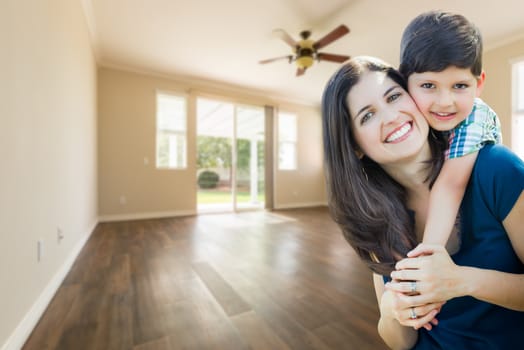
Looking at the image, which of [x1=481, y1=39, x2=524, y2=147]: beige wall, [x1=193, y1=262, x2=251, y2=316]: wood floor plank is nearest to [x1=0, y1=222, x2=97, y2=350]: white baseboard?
[x1=193, y1=262, x2=251, y2=316]: wood floor plank

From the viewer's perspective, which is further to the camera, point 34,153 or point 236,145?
point 236,145

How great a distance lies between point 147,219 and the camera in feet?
14.3

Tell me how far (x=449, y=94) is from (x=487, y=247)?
0.31m

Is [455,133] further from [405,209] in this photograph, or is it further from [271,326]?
[271,326]

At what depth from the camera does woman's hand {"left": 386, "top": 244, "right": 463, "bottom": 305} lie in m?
0.39

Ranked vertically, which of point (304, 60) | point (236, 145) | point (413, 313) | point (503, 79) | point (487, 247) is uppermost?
point (304, 60)

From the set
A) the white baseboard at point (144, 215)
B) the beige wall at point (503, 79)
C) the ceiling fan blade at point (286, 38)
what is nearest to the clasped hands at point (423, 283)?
the ceiling fan blade at point (286, 38)

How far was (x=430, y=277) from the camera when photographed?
39cm

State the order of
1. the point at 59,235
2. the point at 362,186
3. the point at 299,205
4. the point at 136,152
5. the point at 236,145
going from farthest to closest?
the point at 299,205 → the point at 236,145 → the point at 136,152 → the point at 59,235 → the point at 362,186

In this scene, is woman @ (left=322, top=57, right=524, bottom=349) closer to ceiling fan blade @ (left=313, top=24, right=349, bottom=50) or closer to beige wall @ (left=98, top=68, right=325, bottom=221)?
ceiling fan blade @ (left=313, top=24, right=349, bottom=50)

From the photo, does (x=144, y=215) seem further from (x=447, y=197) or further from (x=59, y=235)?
(x=447, y=197)

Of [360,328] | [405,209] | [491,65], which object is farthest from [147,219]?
[491,65]

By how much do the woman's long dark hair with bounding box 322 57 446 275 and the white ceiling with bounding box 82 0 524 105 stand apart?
275 centimetres

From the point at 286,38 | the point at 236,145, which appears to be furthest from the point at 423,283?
the point at 236,145
